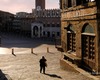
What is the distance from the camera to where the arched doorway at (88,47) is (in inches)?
688

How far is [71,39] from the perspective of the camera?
71.6 ft

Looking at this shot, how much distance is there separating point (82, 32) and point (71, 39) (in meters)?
2.93

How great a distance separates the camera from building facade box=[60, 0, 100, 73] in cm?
1656

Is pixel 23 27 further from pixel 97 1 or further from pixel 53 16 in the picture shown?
pixel 97 1

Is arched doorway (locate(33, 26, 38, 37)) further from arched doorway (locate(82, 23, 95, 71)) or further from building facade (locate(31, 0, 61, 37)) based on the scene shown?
arched doorway (locate(82, 23, 95, 71))

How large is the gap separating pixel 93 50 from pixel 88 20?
2.09 m

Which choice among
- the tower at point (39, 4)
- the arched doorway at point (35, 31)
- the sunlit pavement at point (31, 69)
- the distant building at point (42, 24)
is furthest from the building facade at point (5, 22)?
the sunlit pavement at point (31, 69)

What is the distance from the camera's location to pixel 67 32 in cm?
2245

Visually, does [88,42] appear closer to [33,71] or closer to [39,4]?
[33,71]

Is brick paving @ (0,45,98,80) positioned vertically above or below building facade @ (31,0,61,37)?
below

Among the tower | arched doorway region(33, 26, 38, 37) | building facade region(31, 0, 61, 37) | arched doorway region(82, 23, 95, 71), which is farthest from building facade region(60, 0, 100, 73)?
the tower

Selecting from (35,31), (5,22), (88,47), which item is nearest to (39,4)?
(5,22)

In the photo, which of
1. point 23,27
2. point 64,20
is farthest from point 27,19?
point 64,20

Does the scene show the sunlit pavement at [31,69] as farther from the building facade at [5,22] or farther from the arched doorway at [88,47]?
the building facade at [5,22]
